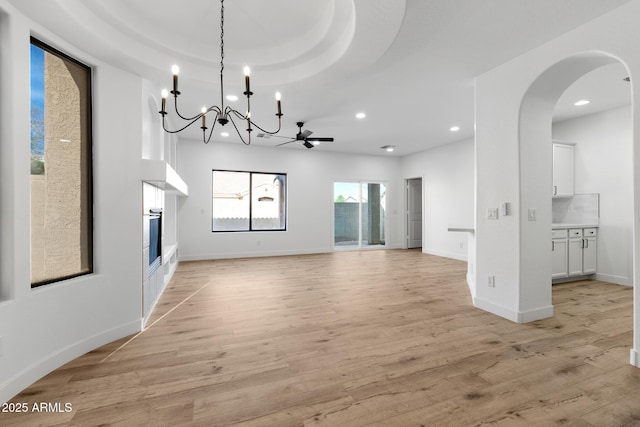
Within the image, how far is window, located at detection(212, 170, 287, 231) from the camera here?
716 centimetres

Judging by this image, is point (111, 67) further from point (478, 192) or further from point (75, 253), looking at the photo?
point (478, 192)

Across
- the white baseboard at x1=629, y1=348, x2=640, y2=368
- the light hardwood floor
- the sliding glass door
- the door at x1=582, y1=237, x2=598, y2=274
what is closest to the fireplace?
the light hardwood floor

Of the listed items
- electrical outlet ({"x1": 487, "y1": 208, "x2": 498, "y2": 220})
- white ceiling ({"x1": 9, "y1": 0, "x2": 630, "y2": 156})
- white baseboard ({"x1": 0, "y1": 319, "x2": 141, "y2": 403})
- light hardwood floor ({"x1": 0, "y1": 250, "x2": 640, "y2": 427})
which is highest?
white ceiling ({"x1": 9, "y1": 0, "x2": 630, "y2": 156})

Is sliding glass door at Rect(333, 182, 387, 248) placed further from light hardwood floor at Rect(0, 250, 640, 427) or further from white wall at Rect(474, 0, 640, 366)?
white wall at Rect(474, 0, 640, 366)

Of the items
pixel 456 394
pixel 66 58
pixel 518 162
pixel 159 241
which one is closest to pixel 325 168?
pixel 159 241

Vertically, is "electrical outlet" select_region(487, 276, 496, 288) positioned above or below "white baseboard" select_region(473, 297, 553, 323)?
above

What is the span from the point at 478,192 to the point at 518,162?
0.56 metres

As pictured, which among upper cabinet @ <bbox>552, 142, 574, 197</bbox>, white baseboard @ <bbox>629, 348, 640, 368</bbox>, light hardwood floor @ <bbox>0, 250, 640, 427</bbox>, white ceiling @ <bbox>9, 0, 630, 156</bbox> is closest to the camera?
light hardwood floor @ <bbox>0, 250, 640, 427</bbox>

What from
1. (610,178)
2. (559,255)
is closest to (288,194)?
(559,255)

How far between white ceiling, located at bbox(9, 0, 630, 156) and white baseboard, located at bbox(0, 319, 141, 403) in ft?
7.95

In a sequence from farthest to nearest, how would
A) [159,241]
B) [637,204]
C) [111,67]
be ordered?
[159,241] → [111,67] → [637,204]

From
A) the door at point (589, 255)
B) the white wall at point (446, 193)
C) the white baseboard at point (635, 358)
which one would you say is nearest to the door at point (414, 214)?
the white wall at point (446, 193)

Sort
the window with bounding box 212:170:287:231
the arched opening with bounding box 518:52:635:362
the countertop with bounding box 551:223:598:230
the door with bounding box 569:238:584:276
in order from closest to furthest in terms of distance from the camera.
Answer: the arched opening with bounding box 518:52:635:362 → the countertop with bounding box 551:223:598:230 → the door with bounding box 569:238:584:276 → the window with bounding box 212:170:287:231

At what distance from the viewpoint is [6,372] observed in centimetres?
180
